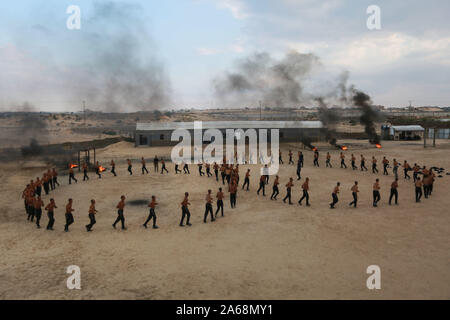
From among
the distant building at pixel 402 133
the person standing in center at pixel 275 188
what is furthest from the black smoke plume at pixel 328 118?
the person standing in center at pixel 275 188

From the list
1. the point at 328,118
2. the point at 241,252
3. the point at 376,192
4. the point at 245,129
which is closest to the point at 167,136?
A: the point at 245,129

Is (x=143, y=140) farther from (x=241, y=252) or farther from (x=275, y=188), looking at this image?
(x=241, y=252)

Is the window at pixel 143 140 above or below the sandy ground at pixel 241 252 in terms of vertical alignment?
above

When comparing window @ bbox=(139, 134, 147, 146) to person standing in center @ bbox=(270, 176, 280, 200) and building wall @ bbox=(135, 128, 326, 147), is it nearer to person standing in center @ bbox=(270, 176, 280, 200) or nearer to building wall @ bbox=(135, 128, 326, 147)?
building wall @ bbox=(135, 128, 326, 147)

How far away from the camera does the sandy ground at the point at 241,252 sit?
7660 millimetres

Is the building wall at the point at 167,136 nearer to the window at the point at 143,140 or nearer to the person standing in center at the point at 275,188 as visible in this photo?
the window at the point at 143,140

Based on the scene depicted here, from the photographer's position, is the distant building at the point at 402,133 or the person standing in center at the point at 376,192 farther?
the distant building at the point at 402,133

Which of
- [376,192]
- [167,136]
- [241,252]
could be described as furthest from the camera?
[167,136]

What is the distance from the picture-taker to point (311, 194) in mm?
17734

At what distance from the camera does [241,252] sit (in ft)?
32.5

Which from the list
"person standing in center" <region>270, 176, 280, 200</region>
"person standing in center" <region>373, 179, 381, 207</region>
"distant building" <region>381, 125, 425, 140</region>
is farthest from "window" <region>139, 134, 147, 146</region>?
"distant building" <region>381, 125, 425, 140</region>
